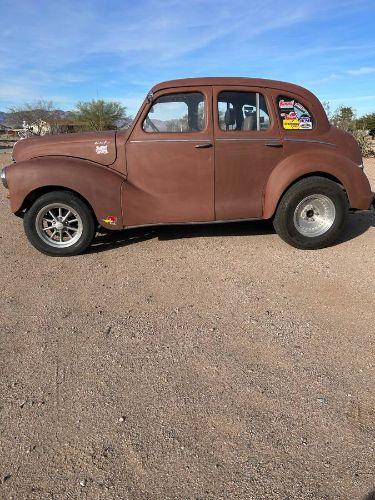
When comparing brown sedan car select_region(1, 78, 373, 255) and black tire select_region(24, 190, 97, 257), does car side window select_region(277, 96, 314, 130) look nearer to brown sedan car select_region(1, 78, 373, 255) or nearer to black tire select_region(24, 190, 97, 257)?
brown sedan car select_region(1, 78, 373, 255)

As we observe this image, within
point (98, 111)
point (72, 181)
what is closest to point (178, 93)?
point (72, 181)

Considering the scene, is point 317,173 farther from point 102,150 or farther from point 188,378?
point 188,378

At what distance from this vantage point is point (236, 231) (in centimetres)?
571

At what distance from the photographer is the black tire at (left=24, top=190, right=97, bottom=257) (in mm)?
4578

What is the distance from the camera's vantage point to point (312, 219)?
5.05 m

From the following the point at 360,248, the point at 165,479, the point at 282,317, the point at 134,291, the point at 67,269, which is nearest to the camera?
the point at 165,479

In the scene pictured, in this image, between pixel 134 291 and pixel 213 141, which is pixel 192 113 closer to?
pixel 213 141

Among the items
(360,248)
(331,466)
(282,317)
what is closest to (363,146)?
(360,248)

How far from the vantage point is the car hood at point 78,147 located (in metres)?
4.67

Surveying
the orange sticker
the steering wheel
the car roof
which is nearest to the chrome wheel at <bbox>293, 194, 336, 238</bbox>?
the car roof

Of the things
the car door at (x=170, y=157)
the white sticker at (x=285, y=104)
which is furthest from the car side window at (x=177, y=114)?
the white sticker at (x=285, y=104)

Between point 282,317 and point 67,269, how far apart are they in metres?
2.42

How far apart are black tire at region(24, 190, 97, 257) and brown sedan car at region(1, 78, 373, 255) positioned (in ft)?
0.04

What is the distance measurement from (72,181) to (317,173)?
2900 mm
